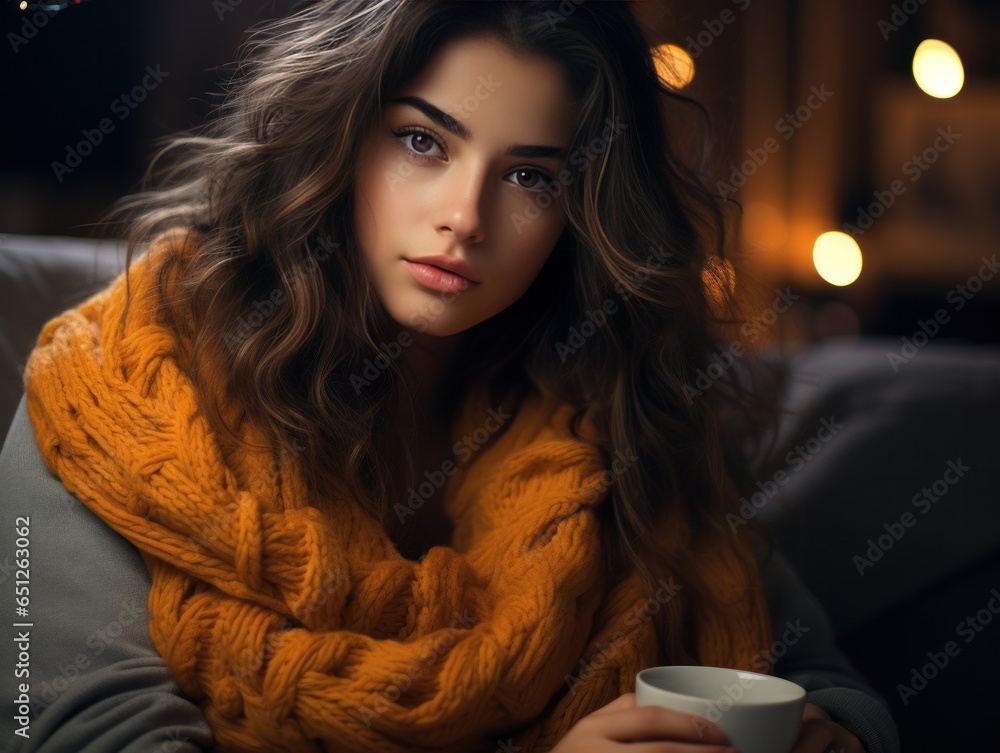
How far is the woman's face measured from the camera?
36.1 inches

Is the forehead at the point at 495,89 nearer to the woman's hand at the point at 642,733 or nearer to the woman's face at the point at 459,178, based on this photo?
the woman's face at the point at 459,178

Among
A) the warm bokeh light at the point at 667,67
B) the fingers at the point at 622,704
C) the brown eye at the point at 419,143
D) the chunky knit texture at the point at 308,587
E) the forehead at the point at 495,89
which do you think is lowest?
the chunky knit texture at the point at 308,587

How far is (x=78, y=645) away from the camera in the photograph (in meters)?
0.80

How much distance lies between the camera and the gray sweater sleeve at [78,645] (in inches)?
30.3

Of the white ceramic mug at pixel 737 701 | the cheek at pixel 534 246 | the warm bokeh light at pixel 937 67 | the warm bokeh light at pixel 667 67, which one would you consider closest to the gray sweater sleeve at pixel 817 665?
A: the white ceramic mug at pixel 737 701

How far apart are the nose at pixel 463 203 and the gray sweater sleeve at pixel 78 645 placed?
0.42 m

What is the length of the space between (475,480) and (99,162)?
1.77 metres

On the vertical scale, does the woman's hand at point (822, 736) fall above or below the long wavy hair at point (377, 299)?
below

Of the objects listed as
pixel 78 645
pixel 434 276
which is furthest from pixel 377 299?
pixel 78 645

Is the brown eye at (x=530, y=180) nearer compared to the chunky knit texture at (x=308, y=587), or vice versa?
the chunky knit texture at (x=308, y=587)

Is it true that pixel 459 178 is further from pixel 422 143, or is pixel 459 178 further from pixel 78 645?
pixel 78 645

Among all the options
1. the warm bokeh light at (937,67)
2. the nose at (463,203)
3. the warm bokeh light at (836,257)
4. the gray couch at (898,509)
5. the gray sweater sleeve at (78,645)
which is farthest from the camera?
the warm bokeh light at (836,257)

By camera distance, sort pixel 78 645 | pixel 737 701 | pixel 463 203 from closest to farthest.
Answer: pixel 737 701 → pixel 78 645 → pixel 463 203

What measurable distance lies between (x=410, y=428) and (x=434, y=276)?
0.25m
